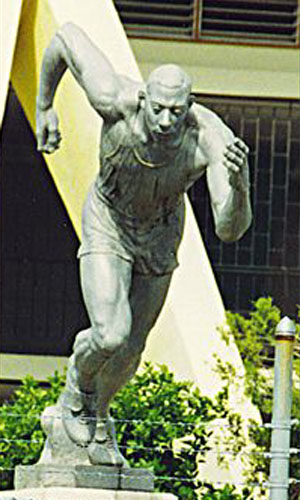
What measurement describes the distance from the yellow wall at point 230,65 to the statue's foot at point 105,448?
12.3m

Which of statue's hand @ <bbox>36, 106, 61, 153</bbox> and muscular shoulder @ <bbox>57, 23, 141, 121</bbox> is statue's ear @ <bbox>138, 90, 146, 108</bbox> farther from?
statue's hand @ <bbox>36, 106, 61, 153</bbox>

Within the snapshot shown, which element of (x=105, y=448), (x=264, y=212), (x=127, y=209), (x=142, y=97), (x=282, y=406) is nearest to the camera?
(x=282, y=406)

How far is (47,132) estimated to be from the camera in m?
12.8

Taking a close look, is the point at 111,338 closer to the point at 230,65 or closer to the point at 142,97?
the point at 142,97

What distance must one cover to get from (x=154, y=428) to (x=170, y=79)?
4.52 m

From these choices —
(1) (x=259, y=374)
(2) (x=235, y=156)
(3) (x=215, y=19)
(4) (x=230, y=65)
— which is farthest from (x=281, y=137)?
(2) (x=235, y=156)

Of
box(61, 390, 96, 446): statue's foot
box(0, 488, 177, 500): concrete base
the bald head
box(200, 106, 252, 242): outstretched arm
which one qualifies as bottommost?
box(0, 488, 177, 500): concrete base

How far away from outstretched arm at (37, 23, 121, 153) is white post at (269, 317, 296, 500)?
191 cm

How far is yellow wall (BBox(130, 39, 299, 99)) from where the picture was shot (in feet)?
80.4

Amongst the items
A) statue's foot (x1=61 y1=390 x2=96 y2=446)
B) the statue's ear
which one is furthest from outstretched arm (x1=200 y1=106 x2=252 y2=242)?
statue's foot (x1=61 y1=390 x2=96 y2=446)

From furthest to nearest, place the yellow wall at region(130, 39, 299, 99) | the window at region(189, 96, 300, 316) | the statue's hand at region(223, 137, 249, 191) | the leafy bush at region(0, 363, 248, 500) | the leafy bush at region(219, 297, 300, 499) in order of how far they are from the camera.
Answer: the yellow wall at region(130, 39, 299, 99), the window at region(189, 96, 300, 316), the leafy bush at region(219, 297, 300, 499), the leafy bush at region(0, 363, 248, 500), the statue's hand at region(223, 137, 249, 191)

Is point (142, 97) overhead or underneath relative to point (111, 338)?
overhead

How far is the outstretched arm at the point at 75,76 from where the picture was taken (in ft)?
40.1

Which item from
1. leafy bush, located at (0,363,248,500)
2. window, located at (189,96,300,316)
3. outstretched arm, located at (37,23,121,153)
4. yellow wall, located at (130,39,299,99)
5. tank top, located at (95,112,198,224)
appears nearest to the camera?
tank top, located at (95,112,198,224)
